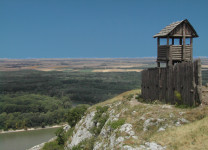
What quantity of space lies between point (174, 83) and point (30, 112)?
73.2 meters

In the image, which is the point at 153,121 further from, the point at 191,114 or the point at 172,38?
the point at 172,38

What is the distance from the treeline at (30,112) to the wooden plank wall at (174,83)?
147 ft

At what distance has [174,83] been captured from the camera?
15.7 metres

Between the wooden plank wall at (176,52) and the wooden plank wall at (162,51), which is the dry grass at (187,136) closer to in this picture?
the wooden plank wall at (176,52)

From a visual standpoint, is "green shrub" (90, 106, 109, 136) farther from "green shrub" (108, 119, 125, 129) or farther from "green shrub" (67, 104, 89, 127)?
"green shrub" (67, 104, 89, 127)

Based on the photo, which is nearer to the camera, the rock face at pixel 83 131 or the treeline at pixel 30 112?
the rock face at pixel 83 131

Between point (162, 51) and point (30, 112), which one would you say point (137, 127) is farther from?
point (30, 112)

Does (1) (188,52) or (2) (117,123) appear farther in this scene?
(1) (188,52)

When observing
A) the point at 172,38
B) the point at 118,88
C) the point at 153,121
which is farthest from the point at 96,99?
the point at 153,121

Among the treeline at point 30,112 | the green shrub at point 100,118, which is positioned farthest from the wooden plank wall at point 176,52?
the treeline at point 30,112

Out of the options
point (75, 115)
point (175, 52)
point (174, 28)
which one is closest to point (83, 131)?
point (75, 115)

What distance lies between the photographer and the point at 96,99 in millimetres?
96500

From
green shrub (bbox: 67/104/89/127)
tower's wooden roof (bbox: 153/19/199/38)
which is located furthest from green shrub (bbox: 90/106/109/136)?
tower's wooden roof (bbox: 153/19/199/38)

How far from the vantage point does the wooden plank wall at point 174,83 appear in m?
13.6
